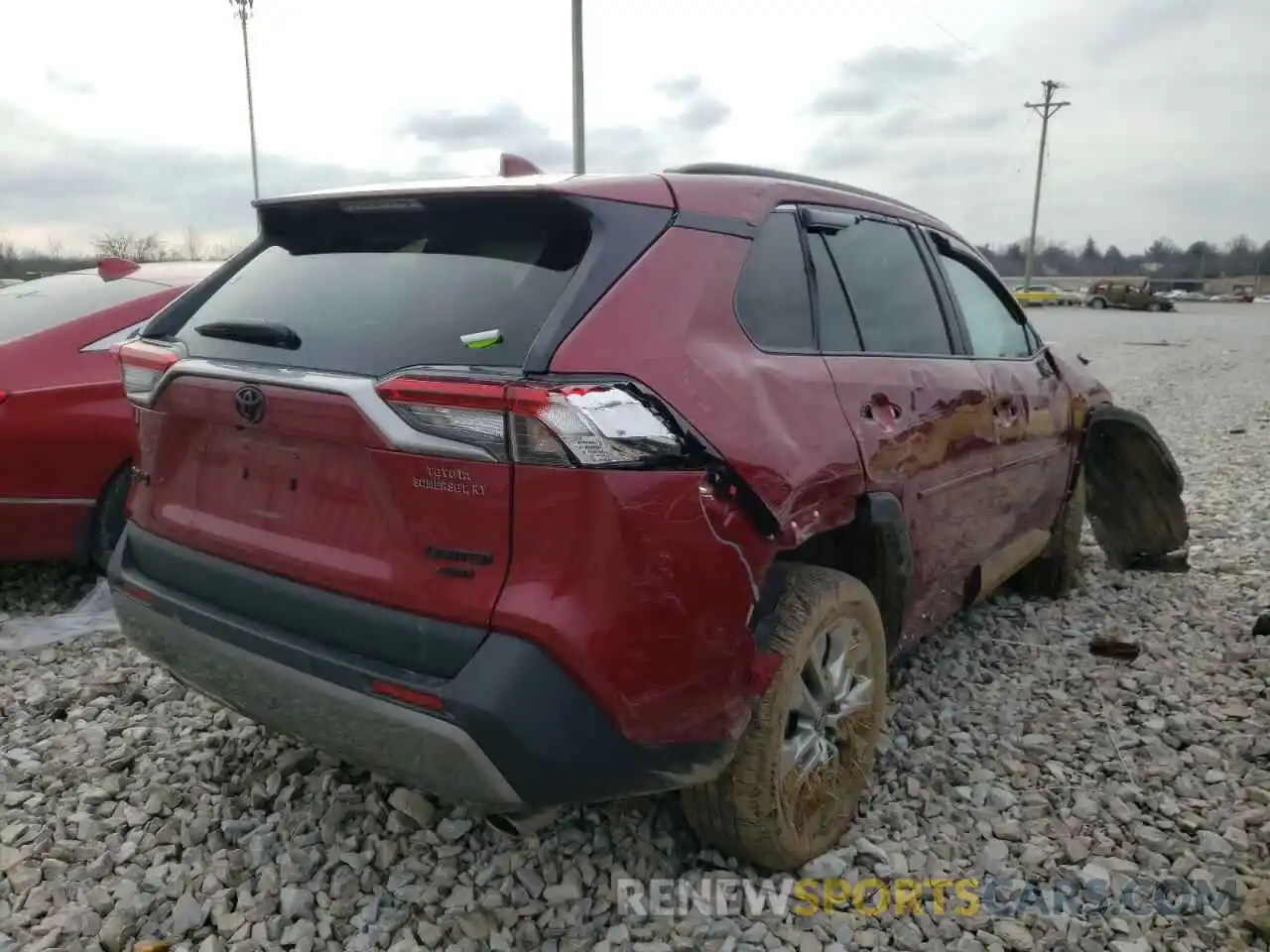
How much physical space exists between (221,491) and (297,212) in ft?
2.57

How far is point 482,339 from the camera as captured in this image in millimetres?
2021

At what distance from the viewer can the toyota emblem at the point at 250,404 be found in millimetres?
2166

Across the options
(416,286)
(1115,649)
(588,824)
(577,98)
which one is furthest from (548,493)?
(577,98)

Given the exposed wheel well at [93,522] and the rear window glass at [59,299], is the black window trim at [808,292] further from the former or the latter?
the rear window glass at [59,299]

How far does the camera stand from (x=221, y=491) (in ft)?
7.80

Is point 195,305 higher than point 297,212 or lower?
lower

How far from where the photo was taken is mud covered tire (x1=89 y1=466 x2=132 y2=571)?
409 cm

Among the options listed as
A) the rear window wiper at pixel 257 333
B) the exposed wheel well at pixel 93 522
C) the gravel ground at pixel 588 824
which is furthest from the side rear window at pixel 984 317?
the exposed wheel well at pixel 93 522

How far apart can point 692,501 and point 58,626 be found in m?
3.34

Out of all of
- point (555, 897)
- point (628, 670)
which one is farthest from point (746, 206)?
point (555, 897)

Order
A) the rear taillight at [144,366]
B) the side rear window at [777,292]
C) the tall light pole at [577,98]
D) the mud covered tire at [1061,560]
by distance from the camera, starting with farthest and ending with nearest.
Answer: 1. the tall light pole at [577,98]
2. the mud covered tire at [1061,560]
3. the rear taillight at [144,366]
4. the side rear window at [777,292]

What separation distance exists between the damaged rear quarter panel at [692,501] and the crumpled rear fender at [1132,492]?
10.9ft

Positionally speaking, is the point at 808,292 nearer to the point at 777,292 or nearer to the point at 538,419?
the point at 777,292

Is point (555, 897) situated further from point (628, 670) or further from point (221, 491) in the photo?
point (221, 491)
